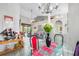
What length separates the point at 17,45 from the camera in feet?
4.91

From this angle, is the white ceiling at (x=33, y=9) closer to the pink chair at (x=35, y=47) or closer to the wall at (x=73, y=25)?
the wall at (x=73, y=25)

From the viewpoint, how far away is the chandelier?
149 cm

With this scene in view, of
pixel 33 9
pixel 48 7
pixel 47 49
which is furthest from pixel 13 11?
pixel 47 49

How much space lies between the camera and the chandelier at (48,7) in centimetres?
149

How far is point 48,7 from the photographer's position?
150 centimetres

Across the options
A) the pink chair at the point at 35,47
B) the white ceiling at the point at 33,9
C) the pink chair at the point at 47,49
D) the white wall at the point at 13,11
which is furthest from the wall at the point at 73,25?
the white wall at the point at 13,11

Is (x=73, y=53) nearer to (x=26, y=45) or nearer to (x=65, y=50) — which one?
(x=65, y=50)

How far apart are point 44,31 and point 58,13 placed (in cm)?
20

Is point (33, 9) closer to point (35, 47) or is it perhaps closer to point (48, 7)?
point (48, 7)

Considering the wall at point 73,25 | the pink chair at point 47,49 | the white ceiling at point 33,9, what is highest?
the white ceiling at point 33,9

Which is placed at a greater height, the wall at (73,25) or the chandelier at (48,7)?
the chandelier at (48,7)

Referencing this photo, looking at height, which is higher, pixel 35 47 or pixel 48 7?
pixel 48 7

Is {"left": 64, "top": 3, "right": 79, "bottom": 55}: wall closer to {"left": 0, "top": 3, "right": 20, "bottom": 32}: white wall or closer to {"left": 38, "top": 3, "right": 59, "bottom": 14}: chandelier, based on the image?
{"left": 38, "top": 3, "right": 59, "bottom": 14}: chandelier

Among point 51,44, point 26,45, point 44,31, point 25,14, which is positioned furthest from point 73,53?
point 25,14
